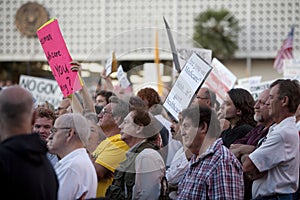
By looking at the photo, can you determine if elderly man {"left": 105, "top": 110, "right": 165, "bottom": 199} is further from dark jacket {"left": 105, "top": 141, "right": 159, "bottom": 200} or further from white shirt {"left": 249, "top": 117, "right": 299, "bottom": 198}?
white shirt {"left": 249, "top": 117, "right": 299, "bottom": 198}

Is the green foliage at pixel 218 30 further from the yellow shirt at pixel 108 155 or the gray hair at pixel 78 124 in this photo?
the gray hair at pixel 78 124

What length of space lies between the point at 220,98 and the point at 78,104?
253cm

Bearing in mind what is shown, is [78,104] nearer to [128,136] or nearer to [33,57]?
[128,136]

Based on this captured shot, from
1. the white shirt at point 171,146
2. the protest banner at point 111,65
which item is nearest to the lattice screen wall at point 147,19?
the protest banner at point 111,65

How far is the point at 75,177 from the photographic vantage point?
162 inches

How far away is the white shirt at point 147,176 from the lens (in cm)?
482

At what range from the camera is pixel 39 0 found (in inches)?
945

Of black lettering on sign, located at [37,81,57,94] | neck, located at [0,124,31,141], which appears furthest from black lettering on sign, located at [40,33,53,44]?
black lettering on sign, located at [37,81,57,94]

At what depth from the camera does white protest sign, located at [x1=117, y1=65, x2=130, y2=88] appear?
20.5 ft

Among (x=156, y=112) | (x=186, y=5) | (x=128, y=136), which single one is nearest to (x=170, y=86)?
(x=156, y=112)

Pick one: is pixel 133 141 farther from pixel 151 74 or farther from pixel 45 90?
pixel 45 90

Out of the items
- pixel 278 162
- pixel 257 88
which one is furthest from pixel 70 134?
pixel 257 88

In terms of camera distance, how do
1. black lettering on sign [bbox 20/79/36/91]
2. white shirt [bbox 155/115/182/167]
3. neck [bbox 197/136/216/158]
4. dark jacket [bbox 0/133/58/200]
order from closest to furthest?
dark jacket [bbox 0/133/58/200], neck [bbox 197/136/216/158], white shirt [bbox 155/115/182/167], black lettering on sign [bbox 20/79/36/91]

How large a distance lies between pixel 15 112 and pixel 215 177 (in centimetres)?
163
